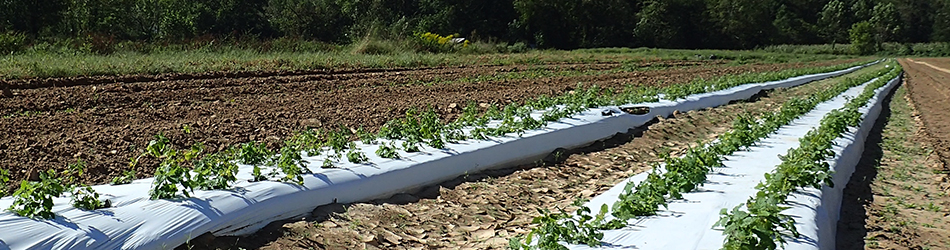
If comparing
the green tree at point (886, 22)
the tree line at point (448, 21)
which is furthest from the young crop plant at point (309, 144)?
the green tree at point (886, 22)

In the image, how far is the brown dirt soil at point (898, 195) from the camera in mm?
5215

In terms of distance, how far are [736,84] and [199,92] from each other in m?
9.87

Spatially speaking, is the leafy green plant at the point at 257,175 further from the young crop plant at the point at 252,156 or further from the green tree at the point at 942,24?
the green tree at the point at 942,24

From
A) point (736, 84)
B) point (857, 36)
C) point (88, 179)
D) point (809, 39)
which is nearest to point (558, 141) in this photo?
point (88, 179)

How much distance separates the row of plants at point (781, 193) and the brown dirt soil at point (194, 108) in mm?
3901

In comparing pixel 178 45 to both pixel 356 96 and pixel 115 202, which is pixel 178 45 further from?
pixel 115 202

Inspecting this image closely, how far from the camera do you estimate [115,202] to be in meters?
4.17

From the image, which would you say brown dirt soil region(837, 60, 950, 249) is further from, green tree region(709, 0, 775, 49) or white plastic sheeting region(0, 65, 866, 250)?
green tree region(709, 0, 775, 49)

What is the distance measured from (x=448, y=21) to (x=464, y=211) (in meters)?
40.3

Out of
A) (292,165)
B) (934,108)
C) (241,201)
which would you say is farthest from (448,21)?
(241,201)

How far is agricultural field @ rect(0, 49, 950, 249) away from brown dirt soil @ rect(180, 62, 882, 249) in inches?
0.6

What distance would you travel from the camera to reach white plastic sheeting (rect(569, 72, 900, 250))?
4145 millimetres

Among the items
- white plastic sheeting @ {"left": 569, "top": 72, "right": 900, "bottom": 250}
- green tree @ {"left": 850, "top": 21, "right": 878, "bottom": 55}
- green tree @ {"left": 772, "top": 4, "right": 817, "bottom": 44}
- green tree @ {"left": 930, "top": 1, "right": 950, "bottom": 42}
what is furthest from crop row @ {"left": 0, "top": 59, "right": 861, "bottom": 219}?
green tree @ {"left": 930, "top": 1, "right": 950, "bottom": 42}

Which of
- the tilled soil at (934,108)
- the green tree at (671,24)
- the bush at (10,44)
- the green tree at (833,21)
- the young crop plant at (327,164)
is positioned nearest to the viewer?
the young crop plant at (327,164)
